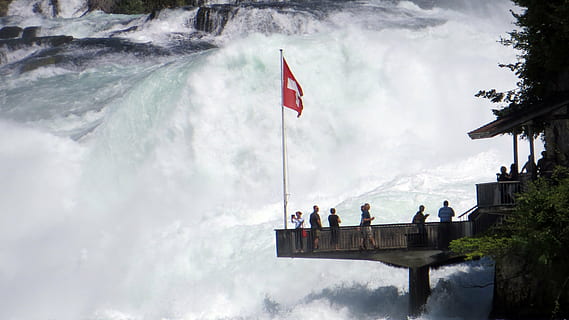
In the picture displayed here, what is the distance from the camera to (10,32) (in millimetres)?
68062

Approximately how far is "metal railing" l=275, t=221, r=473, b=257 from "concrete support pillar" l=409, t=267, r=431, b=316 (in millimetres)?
1151

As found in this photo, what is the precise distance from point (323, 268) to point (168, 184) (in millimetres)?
13335

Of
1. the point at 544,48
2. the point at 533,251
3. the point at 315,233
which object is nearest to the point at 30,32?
the point at 544,48

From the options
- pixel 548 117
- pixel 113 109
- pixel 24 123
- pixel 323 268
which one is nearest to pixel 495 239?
pixel 548 117

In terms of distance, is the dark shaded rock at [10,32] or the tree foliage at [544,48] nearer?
the tree foliage at [544,48]

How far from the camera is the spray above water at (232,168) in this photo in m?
→ 29.9

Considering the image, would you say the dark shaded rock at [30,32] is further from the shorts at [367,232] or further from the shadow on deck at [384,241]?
the shorts at [367,232]

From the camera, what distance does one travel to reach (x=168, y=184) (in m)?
40.9

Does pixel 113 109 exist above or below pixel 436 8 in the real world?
below

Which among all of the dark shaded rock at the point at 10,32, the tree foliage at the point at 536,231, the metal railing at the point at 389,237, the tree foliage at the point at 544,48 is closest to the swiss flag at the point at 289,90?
the metal railing at the point at 389,237

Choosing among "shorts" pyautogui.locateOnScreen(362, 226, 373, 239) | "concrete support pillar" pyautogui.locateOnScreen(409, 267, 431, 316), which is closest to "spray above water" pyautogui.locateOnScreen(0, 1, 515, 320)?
"concrete support pillar" pyautogui.locateOnScreen(409, 267, 431, 316)

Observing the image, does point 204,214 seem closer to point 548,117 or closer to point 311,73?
point 311,73

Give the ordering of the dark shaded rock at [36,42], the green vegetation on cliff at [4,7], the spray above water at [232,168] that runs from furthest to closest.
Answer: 1. the green vegetation on cliff at [4,7]
2. the dark shaded rock at [36,42]
3. the spray above water at [232,168]

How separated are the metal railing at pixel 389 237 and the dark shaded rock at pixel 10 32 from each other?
1878 inches
